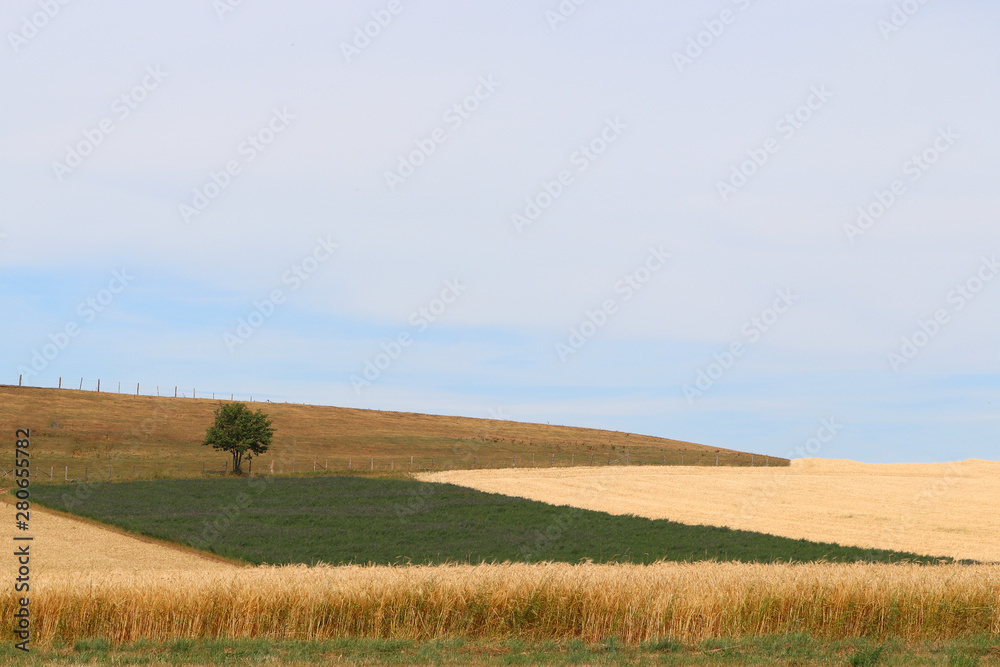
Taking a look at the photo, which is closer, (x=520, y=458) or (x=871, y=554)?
(x=871, y=554)

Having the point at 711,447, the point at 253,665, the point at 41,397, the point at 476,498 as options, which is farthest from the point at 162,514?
the point at 711,447

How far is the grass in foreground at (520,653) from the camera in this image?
45.8ft

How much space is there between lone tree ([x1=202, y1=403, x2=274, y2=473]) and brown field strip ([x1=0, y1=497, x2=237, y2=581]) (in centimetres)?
3182

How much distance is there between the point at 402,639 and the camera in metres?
15.8

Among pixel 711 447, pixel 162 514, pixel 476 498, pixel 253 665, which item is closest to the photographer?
pixel 253 665

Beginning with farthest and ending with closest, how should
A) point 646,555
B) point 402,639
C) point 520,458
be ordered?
1. point 520,458
2. point 646,555
3. point 402,639

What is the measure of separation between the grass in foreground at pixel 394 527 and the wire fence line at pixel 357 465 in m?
12.5

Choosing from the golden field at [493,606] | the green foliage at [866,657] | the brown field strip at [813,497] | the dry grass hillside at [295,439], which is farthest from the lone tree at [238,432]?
the green foliage at [866,657]

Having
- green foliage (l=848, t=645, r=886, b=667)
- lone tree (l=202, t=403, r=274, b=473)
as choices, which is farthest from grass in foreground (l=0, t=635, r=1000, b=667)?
lone tree (l=202, t=403, r=274, b=473)

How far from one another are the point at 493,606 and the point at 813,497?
43840mm

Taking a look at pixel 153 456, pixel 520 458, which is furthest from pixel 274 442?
pixel 520 458

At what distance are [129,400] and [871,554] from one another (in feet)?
346

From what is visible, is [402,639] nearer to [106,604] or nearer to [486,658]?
[486,658]

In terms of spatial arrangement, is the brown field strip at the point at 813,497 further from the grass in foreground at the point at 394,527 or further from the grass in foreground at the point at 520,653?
the grass in foreground at the point at 520,653
